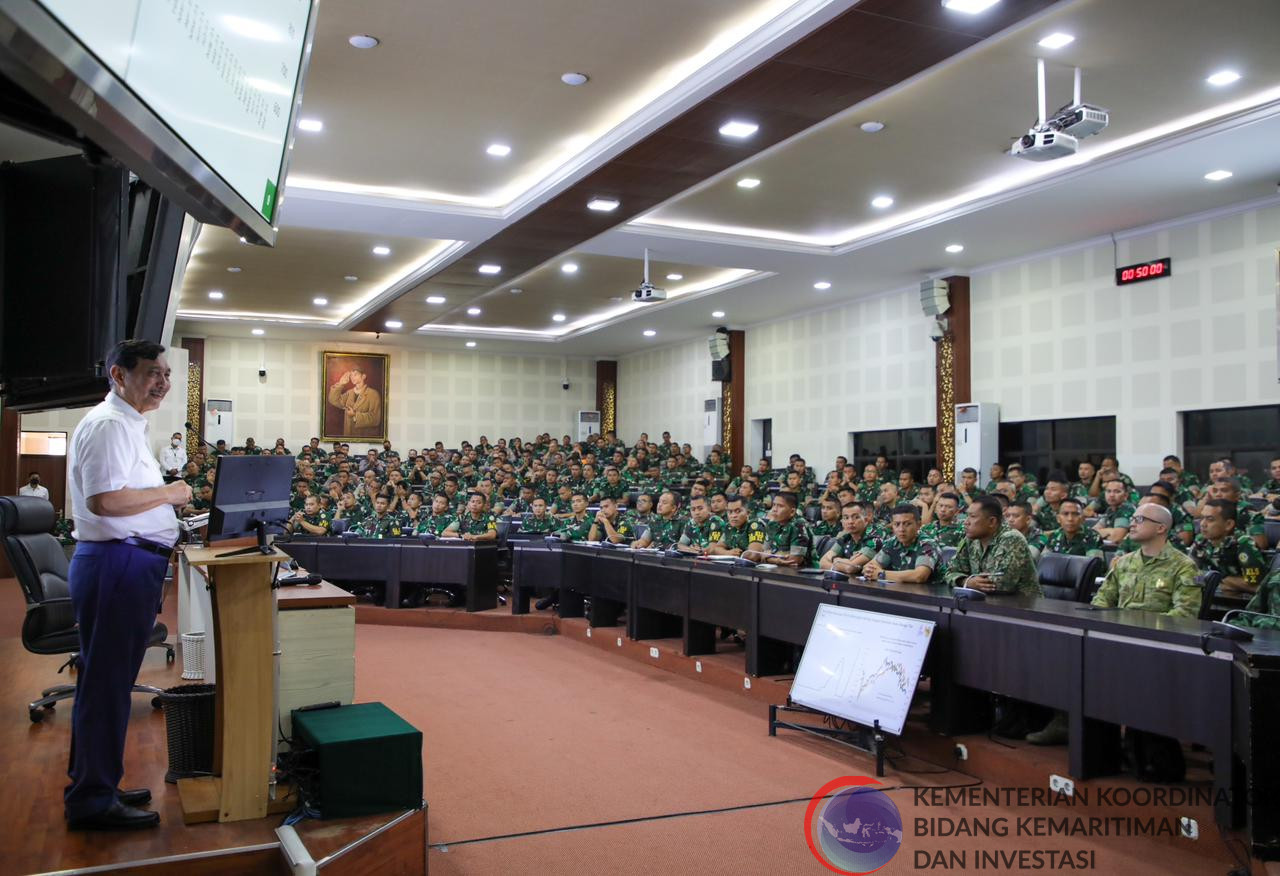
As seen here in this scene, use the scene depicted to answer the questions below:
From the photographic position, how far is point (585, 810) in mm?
3480

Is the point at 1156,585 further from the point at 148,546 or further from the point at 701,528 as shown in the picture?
the point at 148,546

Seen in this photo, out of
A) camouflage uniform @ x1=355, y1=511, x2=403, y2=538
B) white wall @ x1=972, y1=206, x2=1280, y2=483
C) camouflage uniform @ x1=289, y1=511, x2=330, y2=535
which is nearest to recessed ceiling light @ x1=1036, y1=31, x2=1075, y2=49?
white wall @ x1=972, y1=206, x2=1280, y2=483

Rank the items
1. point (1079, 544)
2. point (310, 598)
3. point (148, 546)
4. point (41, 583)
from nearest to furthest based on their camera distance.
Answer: point (148, 546) < point (310, 598) < point (41, 583) < point (1079, 544)

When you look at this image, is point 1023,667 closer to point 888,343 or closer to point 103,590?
point 103,590

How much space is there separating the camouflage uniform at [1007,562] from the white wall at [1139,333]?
5.13 m

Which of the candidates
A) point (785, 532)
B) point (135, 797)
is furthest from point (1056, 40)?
point (135, 797)

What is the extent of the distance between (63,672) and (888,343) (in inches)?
395

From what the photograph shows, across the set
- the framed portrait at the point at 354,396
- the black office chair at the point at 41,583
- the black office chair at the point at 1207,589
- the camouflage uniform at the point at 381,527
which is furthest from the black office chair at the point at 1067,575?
the framed portrait at the point at 354,396

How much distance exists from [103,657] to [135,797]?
0.50m

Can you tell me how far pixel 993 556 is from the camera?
14.7 feet

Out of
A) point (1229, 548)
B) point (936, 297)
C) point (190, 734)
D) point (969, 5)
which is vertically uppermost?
point (969, 5)

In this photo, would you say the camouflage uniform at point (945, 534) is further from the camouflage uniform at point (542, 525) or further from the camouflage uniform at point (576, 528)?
the camouflage uniform at point (542, 525)

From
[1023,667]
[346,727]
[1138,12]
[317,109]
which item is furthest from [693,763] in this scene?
[317,109]

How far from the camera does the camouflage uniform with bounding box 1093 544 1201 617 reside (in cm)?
389
